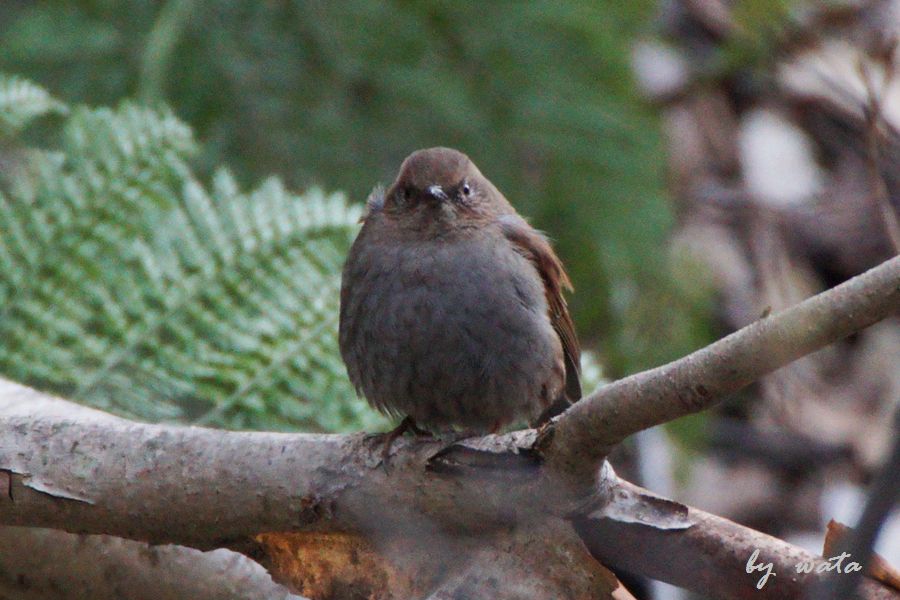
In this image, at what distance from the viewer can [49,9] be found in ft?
16.5

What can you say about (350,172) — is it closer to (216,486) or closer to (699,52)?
(216,486)

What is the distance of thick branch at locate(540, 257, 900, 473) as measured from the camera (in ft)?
5.58

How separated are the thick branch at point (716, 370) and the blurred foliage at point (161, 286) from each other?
5.29 feet

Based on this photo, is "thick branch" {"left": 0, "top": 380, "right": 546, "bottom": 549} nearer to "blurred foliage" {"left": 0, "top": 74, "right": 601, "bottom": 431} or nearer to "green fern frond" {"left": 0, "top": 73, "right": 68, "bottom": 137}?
"blurred foliage" {"left": 0, "top": 74, "right": 601, "bottom": 431}

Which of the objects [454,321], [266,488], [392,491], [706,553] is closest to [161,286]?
[454,321]

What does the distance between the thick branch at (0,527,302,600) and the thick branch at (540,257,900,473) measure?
3.26ft

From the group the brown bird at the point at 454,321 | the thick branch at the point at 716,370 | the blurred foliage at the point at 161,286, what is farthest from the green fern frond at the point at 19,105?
the thick branch at the point at 716,370

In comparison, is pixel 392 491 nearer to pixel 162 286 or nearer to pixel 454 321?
pixel 454 321

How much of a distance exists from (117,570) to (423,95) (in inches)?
108

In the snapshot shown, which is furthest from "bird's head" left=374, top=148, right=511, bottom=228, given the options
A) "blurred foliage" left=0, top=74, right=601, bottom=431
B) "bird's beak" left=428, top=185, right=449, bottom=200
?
"blurred foliage" left=0, top=74, right=601, bottom=431

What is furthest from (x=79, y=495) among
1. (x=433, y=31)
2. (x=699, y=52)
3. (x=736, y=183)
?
(x=699, y=52)

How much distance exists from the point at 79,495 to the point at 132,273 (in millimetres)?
1247

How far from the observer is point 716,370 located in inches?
73.2

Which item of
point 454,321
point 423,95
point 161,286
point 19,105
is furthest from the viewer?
point 423,95
